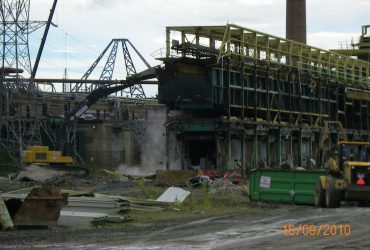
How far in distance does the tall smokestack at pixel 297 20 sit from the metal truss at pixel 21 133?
2579 centimetres

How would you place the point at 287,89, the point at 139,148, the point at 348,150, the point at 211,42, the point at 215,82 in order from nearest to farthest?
1. the point at 348,150
2. the point at 215,82
3. the point at 211,42
4. the point at 287,89
5. the point at 139,148

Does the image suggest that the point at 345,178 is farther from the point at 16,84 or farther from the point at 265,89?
the point at 16,84

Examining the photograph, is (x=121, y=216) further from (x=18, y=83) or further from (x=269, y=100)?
(x=18, y=83)

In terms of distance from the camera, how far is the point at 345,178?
23.0m

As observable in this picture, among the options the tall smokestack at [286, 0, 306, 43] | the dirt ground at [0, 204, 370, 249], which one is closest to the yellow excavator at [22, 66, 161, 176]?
the tall smokestack at [286, 0, 306, 43]

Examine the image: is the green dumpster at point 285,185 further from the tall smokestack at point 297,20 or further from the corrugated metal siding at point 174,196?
the tall smokestack at point 297,20

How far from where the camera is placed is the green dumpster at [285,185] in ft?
82.4

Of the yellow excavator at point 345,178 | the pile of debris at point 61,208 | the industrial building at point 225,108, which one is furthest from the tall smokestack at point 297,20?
the pile of debris at point 61,208

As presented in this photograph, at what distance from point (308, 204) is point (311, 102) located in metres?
31.4

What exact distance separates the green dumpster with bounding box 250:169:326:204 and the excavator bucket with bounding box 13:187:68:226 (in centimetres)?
1059

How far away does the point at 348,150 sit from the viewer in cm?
A: 2405

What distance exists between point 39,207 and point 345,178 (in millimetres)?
10911

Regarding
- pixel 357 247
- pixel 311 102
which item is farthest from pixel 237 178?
pixel 357 247

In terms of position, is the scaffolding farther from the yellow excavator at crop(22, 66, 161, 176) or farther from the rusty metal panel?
the rusty metal panel
